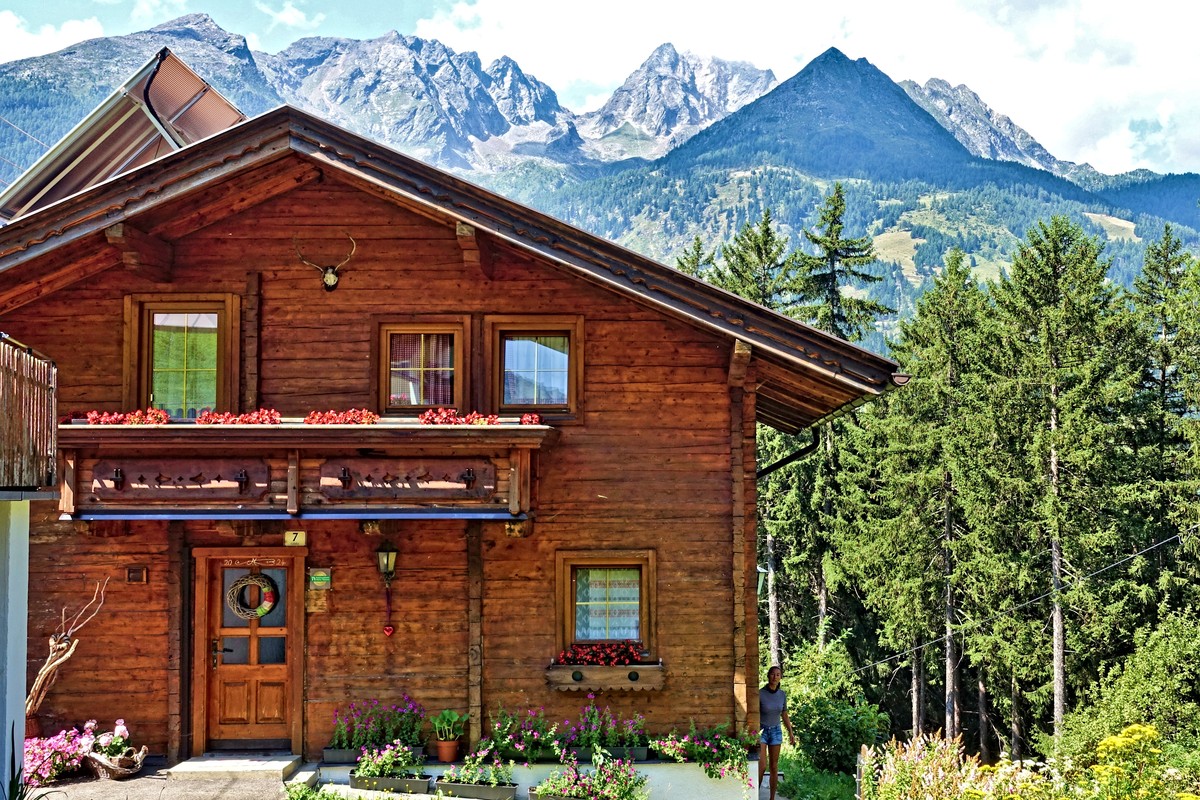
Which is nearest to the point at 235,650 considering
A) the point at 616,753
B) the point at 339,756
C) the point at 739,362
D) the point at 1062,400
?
the point at 339,756

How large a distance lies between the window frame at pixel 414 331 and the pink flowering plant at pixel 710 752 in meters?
4.76

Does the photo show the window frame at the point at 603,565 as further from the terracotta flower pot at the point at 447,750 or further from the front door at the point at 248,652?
the front door at the point at 248,652

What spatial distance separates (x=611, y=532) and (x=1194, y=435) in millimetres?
21452

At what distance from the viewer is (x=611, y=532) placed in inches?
511

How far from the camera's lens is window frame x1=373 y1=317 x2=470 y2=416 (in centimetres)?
1316

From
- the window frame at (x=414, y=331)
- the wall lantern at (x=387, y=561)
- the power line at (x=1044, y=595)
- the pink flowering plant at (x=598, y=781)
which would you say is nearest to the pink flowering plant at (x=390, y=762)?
the pink flowering plant at (x=598, y=781)

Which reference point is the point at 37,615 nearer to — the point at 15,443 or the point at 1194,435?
Result: the point at 15,443

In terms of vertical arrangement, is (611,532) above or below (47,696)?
above

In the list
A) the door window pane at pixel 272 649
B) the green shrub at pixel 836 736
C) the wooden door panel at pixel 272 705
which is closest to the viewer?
the wooden door panel at pixel 272 705

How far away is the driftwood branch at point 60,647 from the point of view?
12.0 m

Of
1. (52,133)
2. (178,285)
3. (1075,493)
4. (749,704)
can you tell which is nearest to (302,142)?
(178,285)

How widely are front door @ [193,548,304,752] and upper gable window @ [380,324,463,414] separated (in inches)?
91.7

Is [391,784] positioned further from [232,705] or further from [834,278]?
Answer: [834,278]

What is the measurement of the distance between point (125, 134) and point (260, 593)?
970 centimetres
